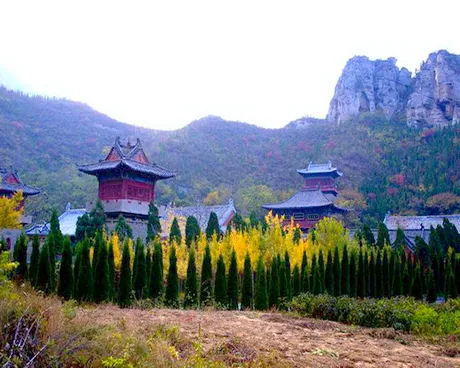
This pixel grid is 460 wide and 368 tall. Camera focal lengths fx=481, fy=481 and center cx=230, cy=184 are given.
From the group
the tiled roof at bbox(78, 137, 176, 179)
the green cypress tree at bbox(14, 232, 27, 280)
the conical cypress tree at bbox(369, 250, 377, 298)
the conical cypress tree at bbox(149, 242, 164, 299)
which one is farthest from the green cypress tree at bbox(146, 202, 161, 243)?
the conical cypress tree at bbox(369, 250, 377, 298)

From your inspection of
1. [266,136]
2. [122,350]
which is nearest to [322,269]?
[122,350]

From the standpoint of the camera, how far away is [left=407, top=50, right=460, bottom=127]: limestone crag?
269 ft

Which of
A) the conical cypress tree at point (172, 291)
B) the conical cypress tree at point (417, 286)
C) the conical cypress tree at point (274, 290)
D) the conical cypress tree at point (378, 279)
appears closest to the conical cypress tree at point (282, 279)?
the conical cypress tree at point (274, 290)

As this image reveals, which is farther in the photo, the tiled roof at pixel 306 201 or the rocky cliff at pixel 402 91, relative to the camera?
the rocky cliff at pixel 402 91

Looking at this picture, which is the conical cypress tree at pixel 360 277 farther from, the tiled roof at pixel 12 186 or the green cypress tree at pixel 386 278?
the tiled roof at pixel 12 186

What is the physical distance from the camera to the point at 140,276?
16109 mm

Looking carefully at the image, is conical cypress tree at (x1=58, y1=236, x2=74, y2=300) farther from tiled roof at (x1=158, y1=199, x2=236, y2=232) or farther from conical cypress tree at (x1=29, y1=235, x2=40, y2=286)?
tiled roof at (x1=158, y1=199, x2=236, y2=232)

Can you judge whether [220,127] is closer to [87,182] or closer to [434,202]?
[87,182]

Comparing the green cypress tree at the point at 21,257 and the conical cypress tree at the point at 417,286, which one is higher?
the green cypress tree at the point at 21,257

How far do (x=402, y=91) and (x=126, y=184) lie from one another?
78652 millimetres

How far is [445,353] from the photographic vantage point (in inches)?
342

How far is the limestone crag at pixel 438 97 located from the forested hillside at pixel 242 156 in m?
4.29

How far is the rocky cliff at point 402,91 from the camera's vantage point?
82688 mm

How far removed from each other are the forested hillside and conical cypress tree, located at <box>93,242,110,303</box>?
3806 cm
